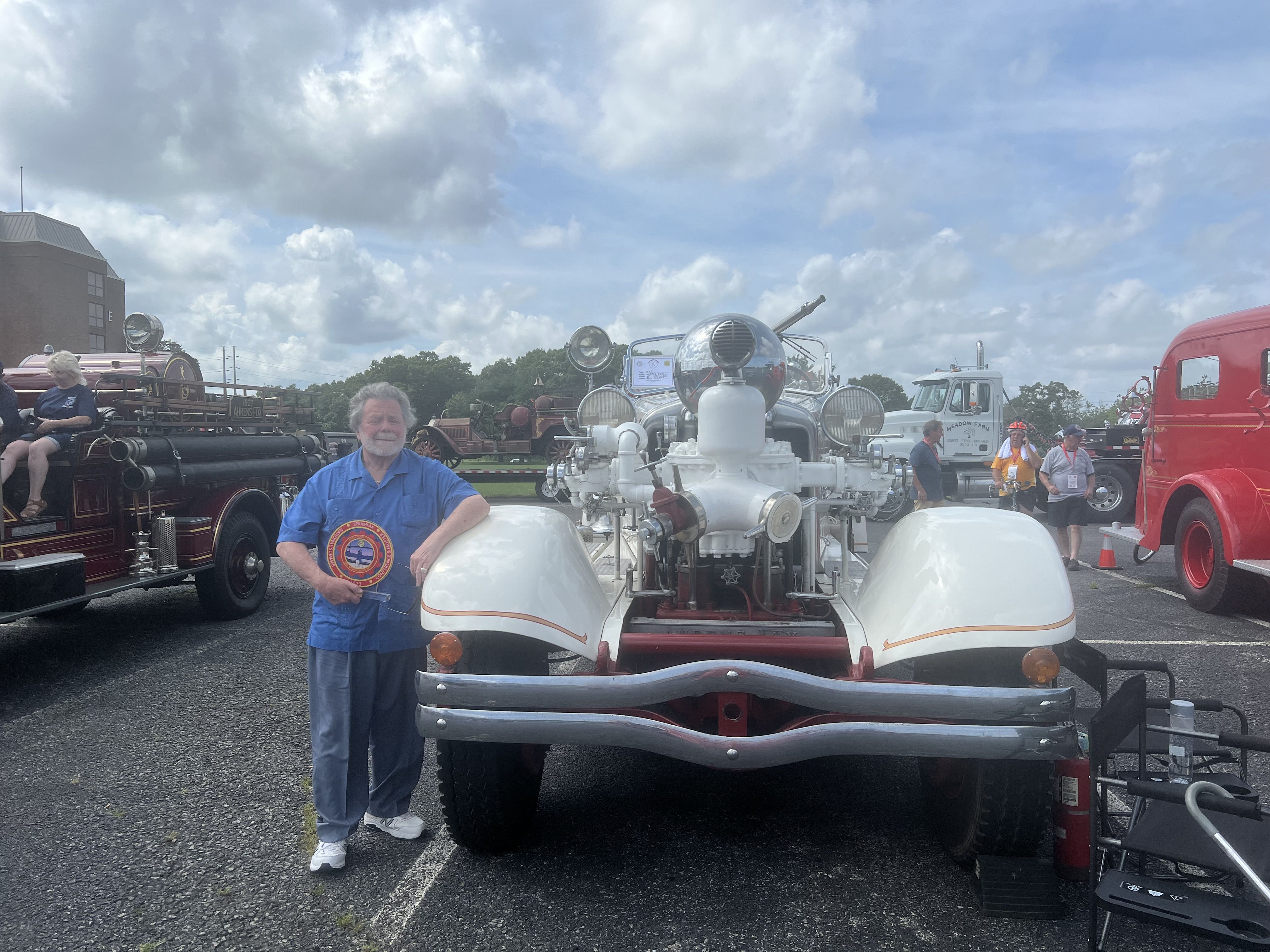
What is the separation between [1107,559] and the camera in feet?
31.3

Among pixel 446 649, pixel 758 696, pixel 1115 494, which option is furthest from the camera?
pixel 1115 494

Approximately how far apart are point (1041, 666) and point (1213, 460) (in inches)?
257

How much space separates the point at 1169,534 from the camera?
8273 mm

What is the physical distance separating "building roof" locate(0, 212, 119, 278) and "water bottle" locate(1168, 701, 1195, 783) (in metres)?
47.5

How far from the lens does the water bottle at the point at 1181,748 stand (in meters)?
2.69

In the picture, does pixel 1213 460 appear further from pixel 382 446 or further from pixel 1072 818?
pixel 382 446

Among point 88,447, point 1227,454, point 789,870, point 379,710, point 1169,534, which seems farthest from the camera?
point 1169,534

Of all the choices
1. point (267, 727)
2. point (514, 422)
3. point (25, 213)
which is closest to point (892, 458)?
point (267, 727)

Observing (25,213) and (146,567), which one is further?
(25,213)

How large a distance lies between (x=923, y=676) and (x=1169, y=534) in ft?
22.2

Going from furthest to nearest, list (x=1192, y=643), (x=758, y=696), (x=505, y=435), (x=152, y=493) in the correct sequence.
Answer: (x=505, y=435), (x=152, y=493), (x=1192, y=643), (x=758, y=696)

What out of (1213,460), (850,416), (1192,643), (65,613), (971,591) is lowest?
(65,613)

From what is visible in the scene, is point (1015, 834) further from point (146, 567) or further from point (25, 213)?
point (25, 213)

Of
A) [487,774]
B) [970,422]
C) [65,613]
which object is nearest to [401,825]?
[487,774]
